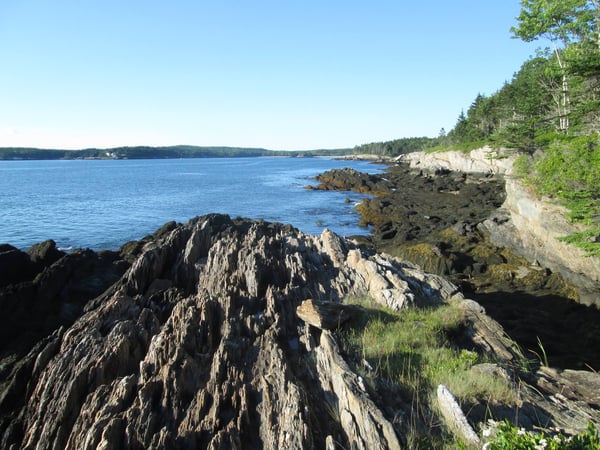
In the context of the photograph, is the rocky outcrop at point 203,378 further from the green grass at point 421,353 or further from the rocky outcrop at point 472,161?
the rocky outcrop at point 472,161

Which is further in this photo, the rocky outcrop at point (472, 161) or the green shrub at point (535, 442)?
the rocky outcrop at point (472, 161)

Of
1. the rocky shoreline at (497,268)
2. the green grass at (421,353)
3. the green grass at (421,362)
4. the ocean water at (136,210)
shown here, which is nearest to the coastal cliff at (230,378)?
A: the green grass at (421,362)

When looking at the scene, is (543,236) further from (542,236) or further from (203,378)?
(203,378)

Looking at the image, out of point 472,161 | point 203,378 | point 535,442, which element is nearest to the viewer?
point 535,442

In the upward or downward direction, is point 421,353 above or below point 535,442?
below

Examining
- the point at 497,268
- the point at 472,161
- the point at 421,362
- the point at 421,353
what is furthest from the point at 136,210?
the point at 472,161

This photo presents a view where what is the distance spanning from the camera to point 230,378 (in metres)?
6.54

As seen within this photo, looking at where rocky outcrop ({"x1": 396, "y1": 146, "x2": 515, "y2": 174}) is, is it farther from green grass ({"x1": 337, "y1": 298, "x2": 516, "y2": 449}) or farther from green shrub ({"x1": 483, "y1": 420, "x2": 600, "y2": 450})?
green shrub ({"x1": 483, "y1": 420, "x2": 600, "y2": 450})

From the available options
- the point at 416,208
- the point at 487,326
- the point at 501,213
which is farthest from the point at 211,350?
the point at 416,208

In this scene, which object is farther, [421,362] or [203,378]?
[421,362]

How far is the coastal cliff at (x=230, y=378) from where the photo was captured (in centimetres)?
546

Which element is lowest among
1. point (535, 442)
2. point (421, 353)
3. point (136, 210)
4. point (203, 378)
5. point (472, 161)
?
point (136, 210)

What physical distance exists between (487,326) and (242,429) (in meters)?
7.10

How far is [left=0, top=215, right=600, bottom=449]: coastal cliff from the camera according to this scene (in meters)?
5.46
